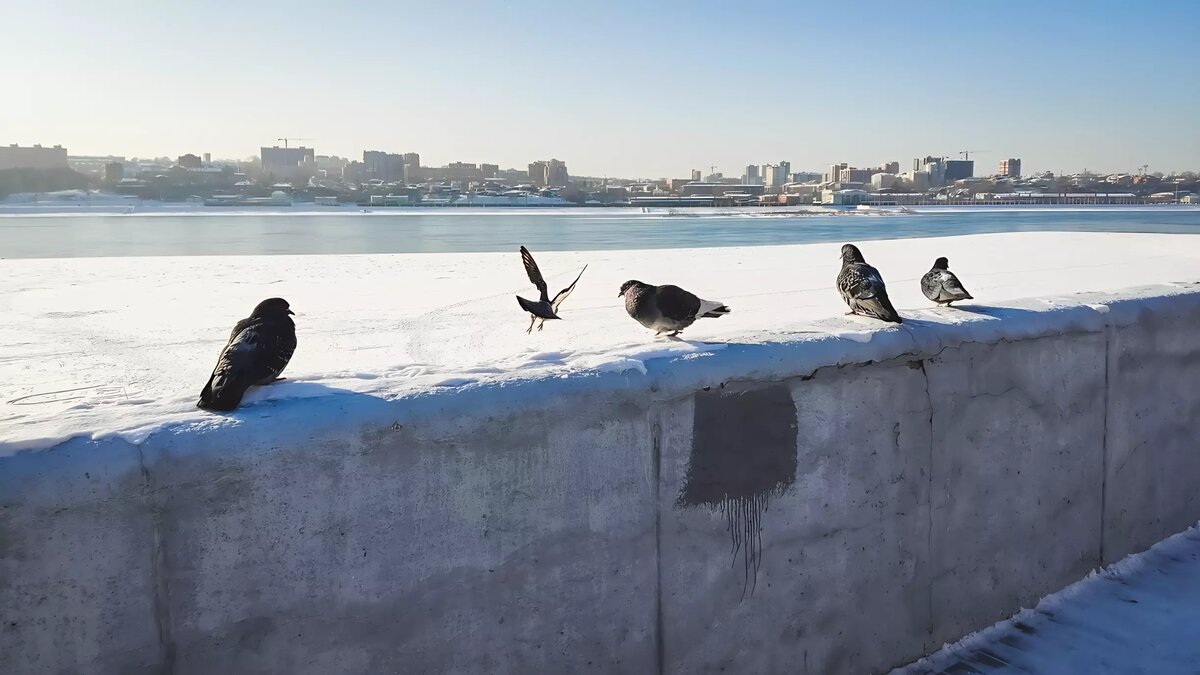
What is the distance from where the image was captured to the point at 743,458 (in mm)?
2857

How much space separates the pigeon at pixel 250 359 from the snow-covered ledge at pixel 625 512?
6.4 inches

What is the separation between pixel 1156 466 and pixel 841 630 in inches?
83.2

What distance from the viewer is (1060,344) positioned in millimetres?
3719

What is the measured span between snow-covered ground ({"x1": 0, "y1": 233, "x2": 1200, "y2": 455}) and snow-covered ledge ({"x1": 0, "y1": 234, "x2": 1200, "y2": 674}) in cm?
12

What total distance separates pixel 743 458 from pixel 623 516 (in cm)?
47

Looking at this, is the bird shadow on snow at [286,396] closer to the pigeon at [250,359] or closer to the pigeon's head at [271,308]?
the pigeon at [250,359]

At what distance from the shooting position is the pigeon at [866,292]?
3504 millimetres

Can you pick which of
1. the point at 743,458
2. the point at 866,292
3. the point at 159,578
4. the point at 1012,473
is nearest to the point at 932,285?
the point at 866,292

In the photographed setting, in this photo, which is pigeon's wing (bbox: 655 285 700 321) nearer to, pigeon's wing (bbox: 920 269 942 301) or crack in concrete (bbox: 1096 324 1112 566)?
pigeon's wing (bbox: 920 269 942 301)

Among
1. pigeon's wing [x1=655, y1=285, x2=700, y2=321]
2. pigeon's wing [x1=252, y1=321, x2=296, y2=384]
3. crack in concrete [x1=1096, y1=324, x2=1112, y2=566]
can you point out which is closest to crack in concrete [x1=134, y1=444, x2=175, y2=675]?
pigeon's wing [x1=252, y1=321, x2=296, y2=384]

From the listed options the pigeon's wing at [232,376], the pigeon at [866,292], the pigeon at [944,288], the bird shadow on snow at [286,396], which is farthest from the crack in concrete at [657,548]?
the pigeon at [944,288]

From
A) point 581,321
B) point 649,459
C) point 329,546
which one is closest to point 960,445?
point 649,459

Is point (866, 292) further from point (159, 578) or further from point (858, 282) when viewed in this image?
point (159, 578)

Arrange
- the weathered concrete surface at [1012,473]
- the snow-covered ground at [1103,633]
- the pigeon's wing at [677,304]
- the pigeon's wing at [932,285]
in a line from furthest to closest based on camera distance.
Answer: the pigeon's wing at [932,285] < the pigeon's wing at [677,304] < the weathered concrete surface at [1012,473] < the snow-covered ground at [1103,633]
